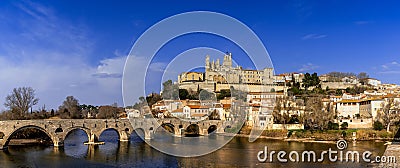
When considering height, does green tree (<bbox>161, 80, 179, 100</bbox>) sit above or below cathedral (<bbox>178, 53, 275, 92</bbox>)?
below

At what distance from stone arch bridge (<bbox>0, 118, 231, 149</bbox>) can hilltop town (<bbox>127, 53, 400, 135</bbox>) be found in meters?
6.63

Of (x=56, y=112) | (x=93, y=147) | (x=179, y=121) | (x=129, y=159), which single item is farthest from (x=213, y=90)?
(x=129, y=159)

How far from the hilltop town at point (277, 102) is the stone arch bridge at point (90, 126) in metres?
6.63

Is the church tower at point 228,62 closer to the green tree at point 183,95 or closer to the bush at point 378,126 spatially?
the green tree at point 183,95

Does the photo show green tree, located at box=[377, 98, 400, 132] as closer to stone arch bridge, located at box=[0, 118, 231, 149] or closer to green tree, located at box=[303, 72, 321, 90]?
stone arch bridge, located at box=[0, 118, 231, 149]

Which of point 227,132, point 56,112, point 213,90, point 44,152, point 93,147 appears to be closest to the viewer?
point 44,152

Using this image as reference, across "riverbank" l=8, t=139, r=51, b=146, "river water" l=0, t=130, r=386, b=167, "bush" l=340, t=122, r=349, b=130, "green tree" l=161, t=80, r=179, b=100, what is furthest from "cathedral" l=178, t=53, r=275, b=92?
"river water" l=0, t=130, r=386, b=167

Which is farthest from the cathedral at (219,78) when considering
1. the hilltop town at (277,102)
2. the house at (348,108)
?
the house at (348,108)

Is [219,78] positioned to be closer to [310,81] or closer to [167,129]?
[310,81]

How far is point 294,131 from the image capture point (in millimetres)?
29859

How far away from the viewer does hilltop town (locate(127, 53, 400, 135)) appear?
103ft

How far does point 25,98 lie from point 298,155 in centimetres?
Result: 2680

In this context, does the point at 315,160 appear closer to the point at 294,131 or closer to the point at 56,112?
the point at 294,131

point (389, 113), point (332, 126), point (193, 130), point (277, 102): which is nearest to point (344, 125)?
point (332, 126)
